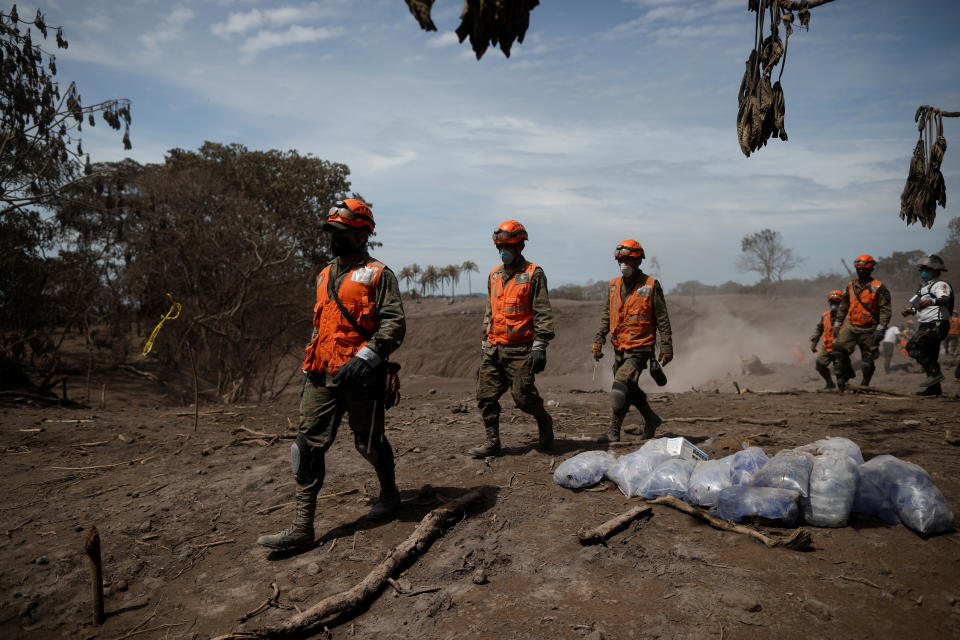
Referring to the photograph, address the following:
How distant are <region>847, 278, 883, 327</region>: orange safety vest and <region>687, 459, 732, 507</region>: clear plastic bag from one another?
6.51 m

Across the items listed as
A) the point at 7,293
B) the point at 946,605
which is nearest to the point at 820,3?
the point at 946,605

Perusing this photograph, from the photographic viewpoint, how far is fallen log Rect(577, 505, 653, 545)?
3.49 metres

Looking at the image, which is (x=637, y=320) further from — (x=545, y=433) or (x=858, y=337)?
(x=858, y=337)

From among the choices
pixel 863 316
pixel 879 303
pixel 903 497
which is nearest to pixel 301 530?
pixel 903 497

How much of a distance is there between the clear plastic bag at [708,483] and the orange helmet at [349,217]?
9.96 ft

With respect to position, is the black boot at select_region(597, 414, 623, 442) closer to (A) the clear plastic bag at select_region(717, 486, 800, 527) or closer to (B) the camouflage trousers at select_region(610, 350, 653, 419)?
(B) the camouflage trousers at select_region(610, 350, 653, 419)

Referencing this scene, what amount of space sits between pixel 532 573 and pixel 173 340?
15370mm

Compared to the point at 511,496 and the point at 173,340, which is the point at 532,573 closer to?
the point at 511,496

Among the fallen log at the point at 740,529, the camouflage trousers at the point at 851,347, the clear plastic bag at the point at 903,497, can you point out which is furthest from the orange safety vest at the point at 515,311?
the camouflage trousers at the point at 851,347

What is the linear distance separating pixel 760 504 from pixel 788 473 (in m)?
0.30

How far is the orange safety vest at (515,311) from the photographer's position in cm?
523

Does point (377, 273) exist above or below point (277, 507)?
above

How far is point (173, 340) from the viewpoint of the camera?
15.6 metres

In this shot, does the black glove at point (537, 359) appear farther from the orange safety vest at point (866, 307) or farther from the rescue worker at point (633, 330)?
the orange safety vest at point (866, 307)
